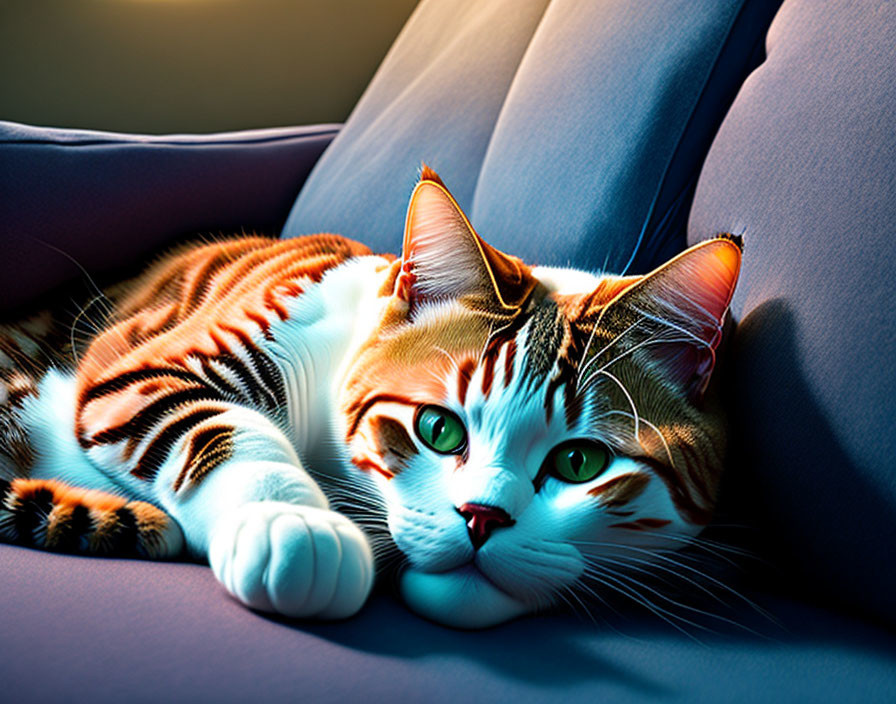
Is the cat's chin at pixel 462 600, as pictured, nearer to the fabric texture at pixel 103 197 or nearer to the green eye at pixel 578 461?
the green eye at pixel 578 461

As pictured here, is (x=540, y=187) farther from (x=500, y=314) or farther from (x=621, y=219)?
(x=500, y=314)

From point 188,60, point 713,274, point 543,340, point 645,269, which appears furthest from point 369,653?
point 188,60

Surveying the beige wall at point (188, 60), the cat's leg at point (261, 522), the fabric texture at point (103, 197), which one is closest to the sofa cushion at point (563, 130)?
the fabric texture at point (103, 197)

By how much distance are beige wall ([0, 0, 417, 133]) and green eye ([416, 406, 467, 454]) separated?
5.28 ft

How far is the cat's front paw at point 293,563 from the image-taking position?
0.56 metres

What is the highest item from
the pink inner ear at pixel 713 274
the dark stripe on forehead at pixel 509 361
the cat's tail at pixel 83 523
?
the pink inner ear at pixel 713 274

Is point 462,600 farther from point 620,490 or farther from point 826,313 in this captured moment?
point 826,313

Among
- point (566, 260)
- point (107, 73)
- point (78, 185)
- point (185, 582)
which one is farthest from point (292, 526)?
point (107, 73)

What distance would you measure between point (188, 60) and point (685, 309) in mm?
1747

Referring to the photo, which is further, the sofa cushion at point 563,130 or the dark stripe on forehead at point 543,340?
the sofa cushion at point 563,130

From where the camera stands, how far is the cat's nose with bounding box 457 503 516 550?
0.62m

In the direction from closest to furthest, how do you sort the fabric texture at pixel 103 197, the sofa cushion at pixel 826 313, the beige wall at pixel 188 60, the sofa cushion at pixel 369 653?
the sofa cushion at pixel 369 653 < the sofa cushion at pixel 826 313 < the fabric texture at pixel 103 197 < the beige wall at pixel 188 60

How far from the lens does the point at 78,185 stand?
47.5 inches

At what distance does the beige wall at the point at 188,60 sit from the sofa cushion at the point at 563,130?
739mm
